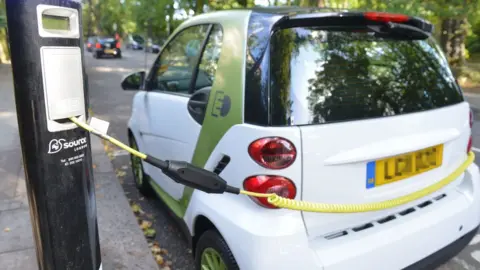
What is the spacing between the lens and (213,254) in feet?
7.26

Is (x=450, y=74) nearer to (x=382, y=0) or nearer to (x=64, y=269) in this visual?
(x=64, y=269)

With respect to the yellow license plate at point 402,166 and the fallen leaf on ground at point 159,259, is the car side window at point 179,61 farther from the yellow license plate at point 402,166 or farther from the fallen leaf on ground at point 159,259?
the yellow license plate at point 402,166

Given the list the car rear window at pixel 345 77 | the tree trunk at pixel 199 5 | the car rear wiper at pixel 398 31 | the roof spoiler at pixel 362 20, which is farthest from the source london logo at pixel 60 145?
the tree trunk at pixel 199 5

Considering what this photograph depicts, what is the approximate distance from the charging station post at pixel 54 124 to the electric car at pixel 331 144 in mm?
696

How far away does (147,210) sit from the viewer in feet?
13.1

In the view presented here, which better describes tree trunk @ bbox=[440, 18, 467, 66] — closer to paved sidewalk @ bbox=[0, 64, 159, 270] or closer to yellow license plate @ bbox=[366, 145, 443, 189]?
paved sidewalk @ bbox=[0, 64, 159, 270]

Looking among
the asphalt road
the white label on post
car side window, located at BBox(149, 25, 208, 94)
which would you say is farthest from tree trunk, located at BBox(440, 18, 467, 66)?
the white label on post

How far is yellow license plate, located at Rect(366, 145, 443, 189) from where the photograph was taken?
2.01 meters

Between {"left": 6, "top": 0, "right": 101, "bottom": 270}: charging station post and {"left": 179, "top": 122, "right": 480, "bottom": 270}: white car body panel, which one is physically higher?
{"left": 6, "top": 0, "right": 101, "bottom": 270}: charging station post

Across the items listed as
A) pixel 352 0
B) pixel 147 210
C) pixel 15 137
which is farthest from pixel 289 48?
pixel 352 0

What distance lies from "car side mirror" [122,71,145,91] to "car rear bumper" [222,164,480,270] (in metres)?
2.31

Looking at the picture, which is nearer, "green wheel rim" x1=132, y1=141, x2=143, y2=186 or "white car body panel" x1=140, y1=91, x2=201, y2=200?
"white car body panel" x1=140, y1=91, x2=201, y2=200

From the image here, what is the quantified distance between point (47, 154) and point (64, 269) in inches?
21.1

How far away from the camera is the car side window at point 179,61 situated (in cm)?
291
